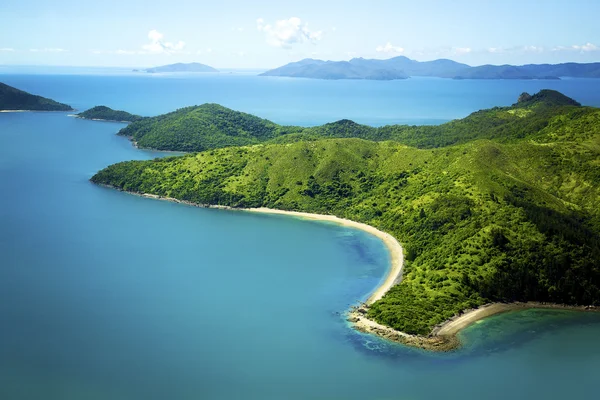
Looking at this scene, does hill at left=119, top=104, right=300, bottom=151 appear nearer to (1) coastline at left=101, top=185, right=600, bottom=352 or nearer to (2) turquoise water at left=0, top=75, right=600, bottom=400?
(2) turquoise water at left=0, top=75, right=600, bottom=400

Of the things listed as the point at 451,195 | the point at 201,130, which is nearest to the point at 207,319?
the point at 451,195

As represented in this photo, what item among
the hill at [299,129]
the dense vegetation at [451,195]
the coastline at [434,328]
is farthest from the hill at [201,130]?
the coastline at [434,328]

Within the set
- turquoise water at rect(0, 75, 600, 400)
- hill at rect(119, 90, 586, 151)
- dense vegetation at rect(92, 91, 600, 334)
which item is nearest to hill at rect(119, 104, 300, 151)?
hill at rect(119, 90, 586, 151)

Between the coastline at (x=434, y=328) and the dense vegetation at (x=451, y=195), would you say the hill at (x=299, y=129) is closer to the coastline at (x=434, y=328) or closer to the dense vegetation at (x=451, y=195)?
the dense vegetation at (x=451, y=195)

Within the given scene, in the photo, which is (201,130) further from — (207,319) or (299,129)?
(207,319)

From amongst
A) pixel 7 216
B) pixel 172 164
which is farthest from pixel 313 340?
pixel 172 164

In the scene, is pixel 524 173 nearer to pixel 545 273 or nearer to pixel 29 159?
pixel 545 273
